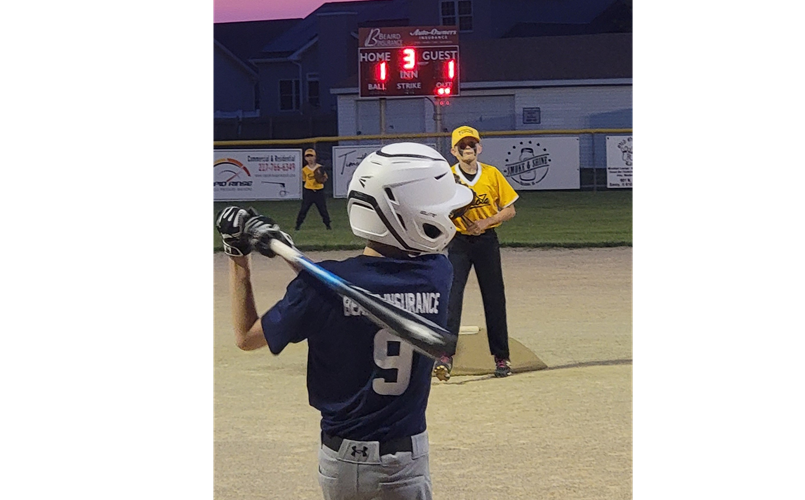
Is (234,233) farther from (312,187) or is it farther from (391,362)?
(312,187)

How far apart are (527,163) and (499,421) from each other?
14.2 meters

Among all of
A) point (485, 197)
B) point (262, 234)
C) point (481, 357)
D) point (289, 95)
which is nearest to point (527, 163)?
point (481, 357)

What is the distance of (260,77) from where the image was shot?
120ft

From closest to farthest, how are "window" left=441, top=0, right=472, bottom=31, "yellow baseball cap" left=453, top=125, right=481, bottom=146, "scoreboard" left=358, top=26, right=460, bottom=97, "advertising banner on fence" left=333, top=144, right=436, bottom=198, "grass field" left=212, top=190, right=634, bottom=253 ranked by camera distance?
"yellow baseball cap" left=453, top=125, right=481, bottom=146 < "scoreboard" left=358, top=26, right=460, bottom=97 < "grass field" left=212, top=190, right=634, bottom=253 < "advertising banner on fence" left=333, top=144, right=436, bottom=198 < "window" left=441, top=0, right=472, bottom=31

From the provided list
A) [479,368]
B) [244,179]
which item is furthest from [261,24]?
[479,368]

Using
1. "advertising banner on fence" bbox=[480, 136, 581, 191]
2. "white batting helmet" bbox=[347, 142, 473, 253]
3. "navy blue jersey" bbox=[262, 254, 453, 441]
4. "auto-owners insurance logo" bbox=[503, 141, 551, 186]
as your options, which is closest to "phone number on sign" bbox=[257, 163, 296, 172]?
"advertising banner on fence" bbox=[480, 136, 581, 191]

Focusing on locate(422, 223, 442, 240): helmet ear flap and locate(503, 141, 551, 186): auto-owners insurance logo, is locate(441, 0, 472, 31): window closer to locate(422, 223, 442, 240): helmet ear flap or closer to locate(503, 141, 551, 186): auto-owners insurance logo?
locate(503, 141, 551, 186): auto-owners insurance logo

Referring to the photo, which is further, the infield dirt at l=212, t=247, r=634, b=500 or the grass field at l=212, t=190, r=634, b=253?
the grass field at l=212, t=190, r=634, b=253

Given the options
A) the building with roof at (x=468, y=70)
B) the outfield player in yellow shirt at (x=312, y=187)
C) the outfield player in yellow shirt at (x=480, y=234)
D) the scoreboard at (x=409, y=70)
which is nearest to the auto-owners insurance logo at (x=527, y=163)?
the building with roof at (x=468, y=70)

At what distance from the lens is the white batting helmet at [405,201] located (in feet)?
10.3

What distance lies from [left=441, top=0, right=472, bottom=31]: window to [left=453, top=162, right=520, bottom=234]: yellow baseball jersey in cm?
2186

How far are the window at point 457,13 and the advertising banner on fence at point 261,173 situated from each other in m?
10.9

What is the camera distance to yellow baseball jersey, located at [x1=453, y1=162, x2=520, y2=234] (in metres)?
7.30
